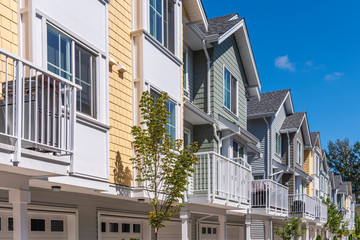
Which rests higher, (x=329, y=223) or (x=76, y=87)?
(x=76, y=87)

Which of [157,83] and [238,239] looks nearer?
[157,83]

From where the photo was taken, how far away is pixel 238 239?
24.9m

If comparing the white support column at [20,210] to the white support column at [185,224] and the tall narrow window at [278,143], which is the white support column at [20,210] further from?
the tall narrow window at [278,143]

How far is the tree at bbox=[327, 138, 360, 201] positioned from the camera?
8594 cm

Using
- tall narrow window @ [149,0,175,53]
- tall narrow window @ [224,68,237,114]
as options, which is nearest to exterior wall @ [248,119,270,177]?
tall narrow window @ [224,68,237,114]

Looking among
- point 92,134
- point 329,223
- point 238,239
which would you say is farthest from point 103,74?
point 329,223

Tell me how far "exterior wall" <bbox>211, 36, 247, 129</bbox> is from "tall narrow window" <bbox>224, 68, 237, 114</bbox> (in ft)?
0.87

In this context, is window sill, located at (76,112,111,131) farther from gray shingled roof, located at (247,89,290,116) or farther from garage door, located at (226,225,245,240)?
gray shingled roof, located at (247,89,290,116)

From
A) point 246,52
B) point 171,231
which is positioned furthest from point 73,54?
point 246,52

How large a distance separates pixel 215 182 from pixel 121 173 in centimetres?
442

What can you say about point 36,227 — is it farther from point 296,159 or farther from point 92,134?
point 296,159

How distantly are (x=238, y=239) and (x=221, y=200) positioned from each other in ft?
34.3

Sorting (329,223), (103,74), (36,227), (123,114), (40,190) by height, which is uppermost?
(103,74)

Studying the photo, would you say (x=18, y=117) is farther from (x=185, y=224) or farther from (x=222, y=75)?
(x=222, y=75)
